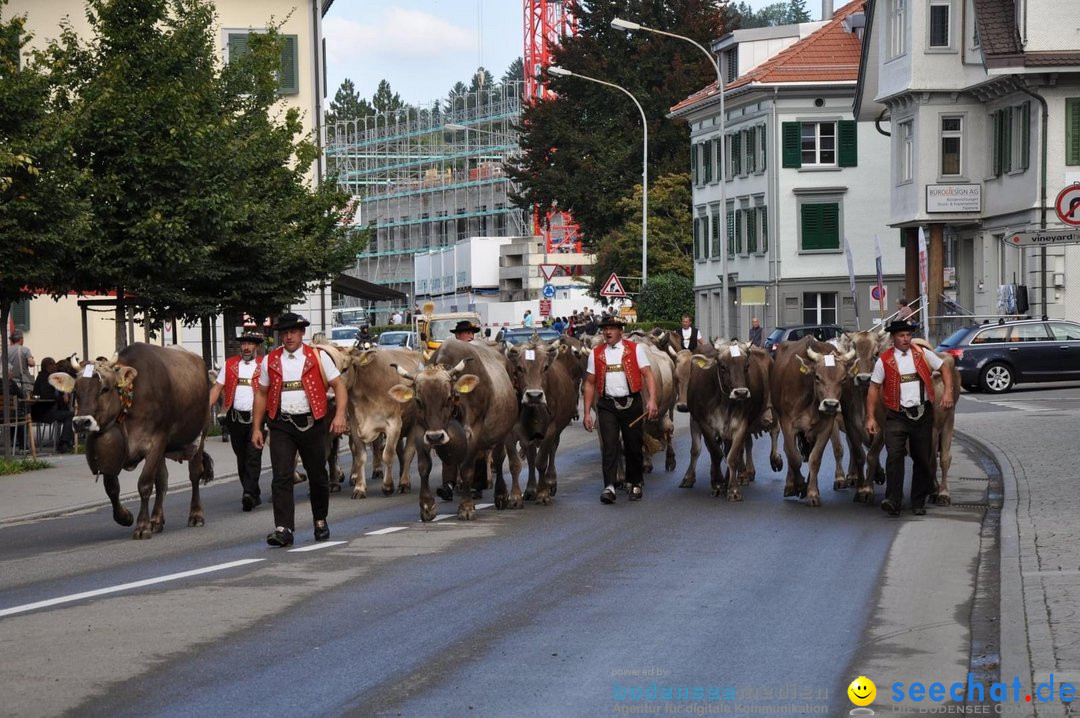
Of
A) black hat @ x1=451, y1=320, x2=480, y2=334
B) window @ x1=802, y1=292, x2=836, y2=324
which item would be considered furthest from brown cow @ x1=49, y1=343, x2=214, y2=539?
window @ x1=802, y1=292, x2=836, y2=324

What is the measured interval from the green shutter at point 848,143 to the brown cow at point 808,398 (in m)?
48.3

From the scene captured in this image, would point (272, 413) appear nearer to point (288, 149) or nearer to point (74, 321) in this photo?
point (288, 149)

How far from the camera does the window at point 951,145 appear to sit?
50312 mm

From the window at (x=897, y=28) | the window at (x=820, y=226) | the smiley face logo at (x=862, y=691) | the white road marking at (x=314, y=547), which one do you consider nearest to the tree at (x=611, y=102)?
the window at (x=820, y=226)

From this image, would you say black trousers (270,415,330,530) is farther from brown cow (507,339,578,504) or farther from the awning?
the awning

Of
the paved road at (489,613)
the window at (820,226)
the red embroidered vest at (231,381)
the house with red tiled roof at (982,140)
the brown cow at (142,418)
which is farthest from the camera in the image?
the window at (820,226)

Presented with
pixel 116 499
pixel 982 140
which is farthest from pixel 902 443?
pixel 982 140

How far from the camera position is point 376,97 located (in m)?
178

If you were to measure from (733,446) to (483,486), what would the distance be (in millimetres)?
2667

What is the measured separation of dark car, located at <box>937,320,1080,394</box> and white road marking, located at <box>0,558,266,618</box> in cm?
2859

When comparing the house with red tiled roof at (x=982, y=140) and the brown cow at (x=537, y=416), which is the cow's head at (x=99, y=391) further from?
the house with red tiled roof at (x=982, y=140)

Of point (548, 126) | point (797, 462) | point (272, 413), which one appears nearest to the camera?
point (272, 413)

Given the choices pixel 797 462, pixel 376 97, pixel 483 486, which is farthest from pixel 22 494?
pixel 376 97

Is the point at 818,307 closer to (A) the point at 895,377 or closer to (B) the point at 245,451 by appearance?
(B) the point at 245,451
